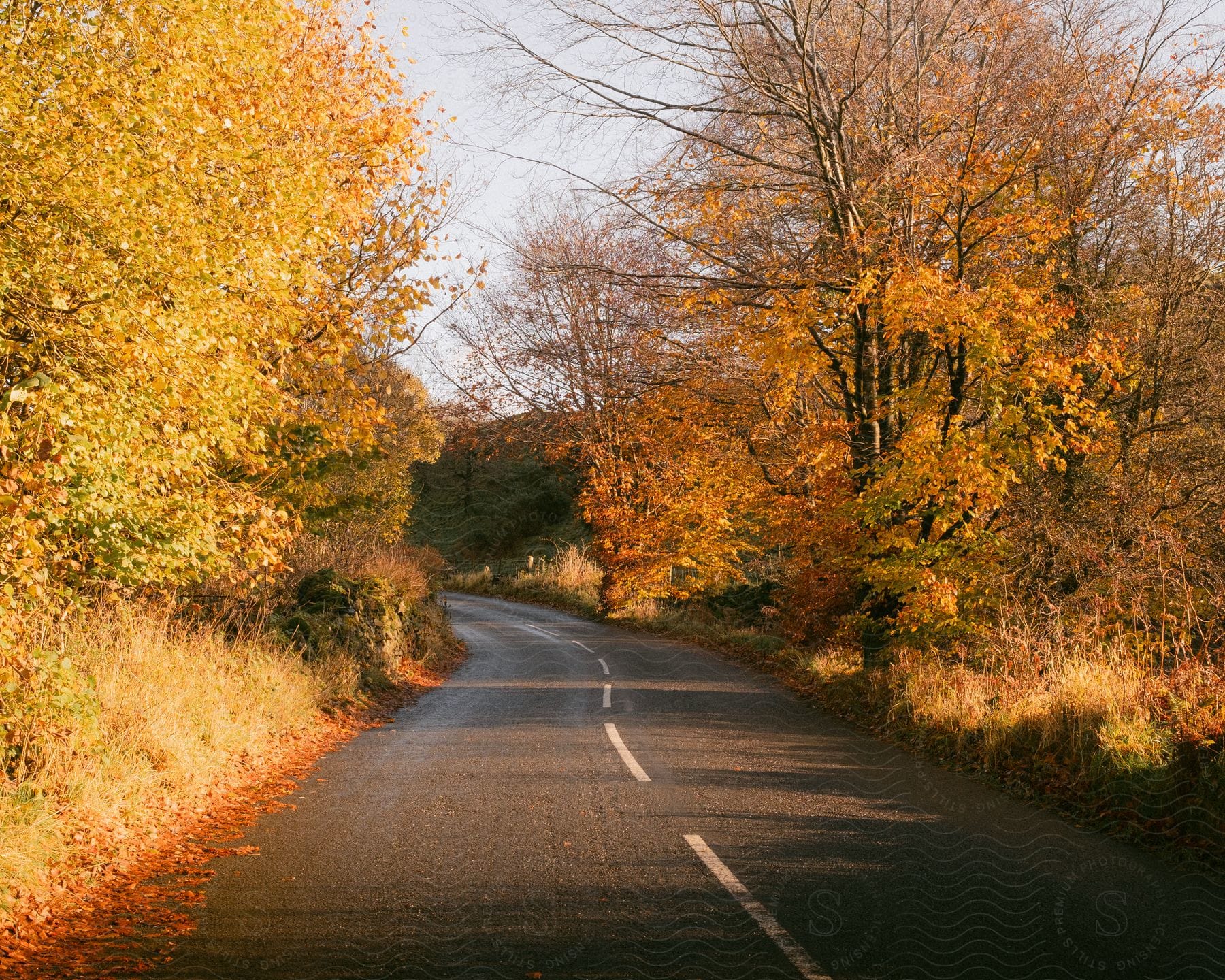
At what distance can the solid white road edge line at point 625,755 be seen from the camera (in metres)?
8.52

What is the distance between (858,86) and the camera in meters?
12.2

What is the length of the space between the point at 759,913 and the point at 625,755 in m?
4.46

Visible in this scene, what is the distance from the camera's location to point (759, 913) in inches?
201

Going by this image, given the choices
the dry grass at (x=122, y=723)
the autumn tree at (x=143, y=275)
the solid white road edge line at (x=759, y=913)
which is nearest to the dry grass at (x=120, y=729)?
the dry grass at (x=122, y=723)

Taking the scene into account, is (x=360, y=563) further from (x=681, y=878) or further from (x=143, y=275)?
(x=681, y=878)

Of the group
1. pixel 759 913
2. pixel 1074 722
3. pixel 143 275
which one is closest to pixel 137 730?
pixel 143 275

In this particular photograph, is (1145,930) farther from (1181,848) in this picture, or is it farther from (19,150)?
(19,150)

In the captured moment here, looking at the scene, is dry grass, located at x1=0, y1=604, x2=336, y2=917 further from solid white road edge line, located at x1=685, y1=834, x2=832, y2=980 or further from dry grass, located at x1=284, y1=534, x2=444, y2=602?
dry grass, located at x1=284, y1=534, x2=444, y2=602

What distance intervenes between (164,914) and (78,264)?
14.7 feet

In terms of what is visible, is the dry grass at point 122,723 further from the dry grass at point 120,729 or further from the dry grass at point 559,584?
the dry grass at point 559,584

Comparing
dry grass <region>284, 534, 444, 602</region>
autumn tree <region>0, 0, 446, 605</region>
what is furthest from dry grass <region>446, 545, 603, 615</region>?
autumn tree <region>0, 0, 446, 605</region>

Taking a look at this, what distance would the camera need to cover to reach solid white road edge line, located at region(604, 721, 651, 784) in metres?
8.52

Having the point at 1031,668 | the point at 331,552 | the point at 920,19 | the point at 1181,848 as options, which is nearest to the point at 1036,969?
the point at 1181,848

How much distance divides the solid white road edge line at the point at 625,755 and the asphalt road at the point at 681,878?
2.3 inches
